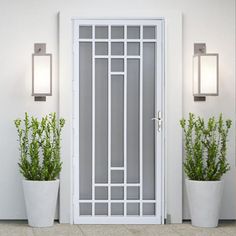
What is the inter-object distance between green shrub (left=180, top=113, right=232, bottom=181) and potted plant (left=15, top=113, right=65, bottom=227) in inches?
50.8

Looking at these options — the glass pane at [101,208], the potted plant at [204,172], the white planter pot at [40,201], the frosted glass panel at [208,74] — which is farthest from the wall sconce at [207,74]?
the white planter pot at [40,201]

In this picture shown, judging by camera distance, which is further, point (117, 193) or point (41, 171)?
point (117, 193)

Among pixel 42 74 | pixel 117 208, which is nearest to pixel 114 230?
pixel 117 208

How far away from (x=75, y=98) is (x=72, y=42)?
582mm

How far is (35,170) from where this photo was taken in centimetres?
549

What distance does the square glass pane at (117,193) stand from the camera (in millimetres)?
5816

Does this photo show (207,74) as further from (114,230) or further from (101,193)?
(114,230)

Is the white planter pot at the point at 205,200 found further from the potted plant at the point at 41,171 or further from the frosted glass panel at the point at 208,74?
the potted plant at the point at 41,171

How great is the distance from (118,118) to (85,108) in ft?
1.19

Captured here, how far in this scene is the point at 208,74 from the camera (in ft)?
18.7

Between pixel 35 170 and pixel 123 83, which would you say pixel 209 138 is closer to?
pixel 123 83

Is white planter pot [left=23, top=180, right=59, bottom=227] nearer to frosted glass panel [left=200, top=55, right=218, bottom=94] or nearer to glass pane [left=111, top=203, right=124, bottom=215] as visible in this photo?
glass pane [left=111, top=203, right=124, bottom=215]

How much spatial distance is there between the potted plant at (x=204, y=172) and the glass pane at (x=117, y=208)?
72 centimetres

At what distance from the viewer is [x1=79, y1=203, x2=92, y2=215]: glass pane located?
5.80 m
